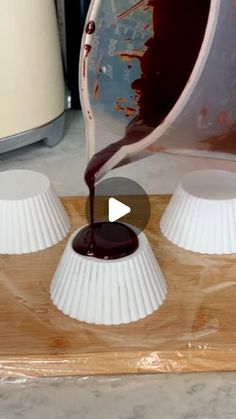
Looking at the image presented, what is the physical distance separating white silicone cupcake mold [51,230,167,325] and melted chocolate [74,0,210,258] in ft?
0.05

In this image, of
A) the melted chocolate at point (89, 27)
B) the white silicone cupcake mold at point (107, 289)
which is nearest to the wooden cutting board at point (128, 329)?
the white silicone cupcake mold at point (107, 289)

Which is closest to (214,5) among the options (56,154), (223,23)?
(223,23)

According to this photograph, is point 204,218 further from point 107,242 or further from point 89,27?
point 89,27

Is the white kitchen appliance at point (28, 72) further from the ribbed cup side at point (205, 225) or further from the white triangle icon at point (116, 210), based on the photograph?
the ribbed cup side at point (205, 225)

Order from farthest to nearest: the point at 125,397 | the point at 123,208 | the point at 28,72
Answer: the point at 28,72, the point at 123,208, the point at 125,397

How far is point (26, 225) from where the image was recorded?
0.85 m

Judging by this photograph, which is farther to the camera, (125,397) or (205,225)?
(205,225)

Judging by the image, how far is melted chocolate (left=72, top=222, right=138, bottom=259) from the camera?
2.46 ft

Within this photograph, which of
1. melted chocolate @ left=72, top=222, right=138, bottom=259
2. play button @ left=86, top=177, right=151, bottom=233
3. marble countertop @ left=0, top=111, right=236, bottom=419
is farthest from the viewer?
play button @ left=86, top=177, right=151, bottom=233

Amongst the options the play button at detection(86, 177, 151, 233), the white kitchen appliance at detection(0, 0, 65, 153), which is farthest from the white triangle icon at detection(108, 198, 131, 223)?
the white kitchen appliance at detection(0, 0, 65, 153)

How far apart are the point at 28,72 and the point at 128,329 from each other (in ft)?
1.47

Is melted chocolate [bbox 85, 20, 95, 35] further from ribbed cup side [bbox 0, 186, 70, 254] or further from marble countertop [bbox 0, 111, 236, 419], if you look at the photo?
marble countertop [bbox 0, 111, 236, 419]

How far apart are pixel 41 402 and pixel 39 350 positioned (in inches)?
2.0

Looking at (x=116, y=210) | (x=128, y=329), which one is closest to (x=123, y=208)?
(x=116, y=210)
